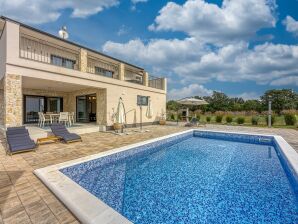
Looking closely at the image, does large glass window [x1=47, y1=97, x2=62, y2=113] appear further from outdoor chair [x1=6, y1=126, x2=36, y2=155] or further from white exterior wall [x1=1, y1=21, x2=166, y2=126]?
outdoor chair [x1=6, y1=126, x2=36, y2=155]

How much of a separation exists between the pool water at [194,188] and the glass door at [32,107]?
1188 cm

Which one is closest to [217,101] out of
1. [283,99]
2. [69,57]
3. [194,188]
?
[283,99]

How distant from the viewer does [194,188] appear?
4.47m

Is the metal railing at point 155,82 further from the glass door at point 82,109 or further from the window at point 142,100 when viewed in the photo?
the glass door at point 82,109

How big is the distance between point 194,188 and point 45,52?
13.5 m

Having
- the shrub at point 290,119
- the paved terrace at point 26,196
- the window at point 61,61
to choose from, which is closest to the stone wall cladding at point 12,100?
the paved terrace at point 26,196

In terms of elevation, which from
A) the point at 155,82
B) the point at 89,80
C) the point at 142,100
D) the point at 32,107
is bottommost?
the point at 32,107

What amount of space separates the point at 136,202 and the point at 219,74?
29380 mm

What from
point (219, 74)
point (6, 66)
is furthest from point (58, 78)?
point (219, 74)

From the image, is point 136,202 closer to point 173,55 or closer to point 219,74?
point 173,55

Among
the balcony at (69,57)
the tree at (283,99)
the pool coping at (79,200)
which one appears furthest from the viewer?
the tree at (283,99)

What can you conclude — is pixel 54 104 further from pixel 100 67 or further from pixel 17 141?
pixel 17 141

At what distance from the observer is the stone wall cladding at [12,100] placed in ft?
25.0

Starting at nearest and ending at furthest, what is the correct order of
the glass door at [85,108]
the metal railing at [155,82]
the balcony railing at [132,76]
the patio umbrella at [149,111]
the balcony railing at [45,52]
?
the balcony railing at [45,52], the glass door at [85,108], the patio umbrella at [149,111], the metal railing at [155,82], the balcony railing at [132,76]
